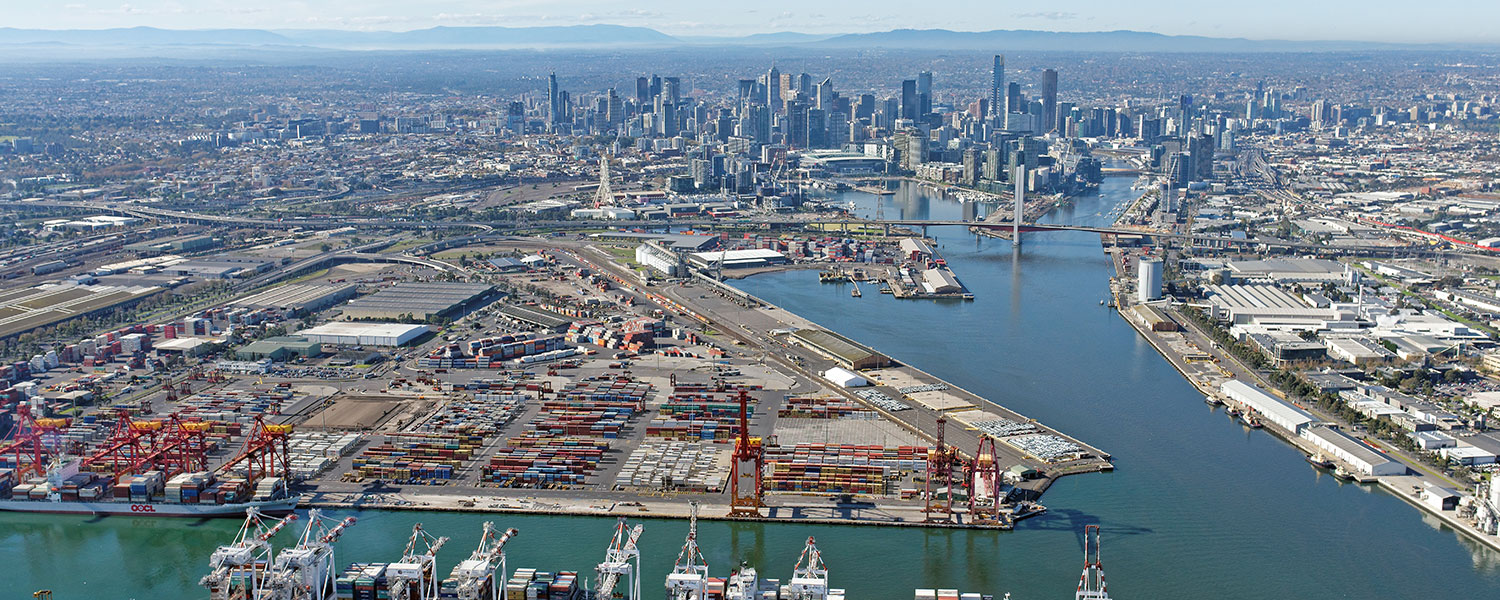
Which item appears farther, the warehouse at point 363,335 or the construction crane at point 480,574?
the warehouse at point 363,335

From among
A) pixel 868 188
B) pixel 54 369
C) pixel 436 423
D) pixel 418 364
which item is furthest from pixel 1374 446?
pixel 868 188

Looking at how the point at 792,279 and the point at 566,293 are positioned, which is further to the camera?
the point at 792,279

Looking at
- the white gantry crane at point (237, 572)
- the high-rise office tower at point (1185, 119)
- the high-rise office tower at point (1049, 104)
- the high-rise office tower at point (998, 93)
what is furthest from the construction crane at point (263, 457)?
the high-rise office tower at point (998, 93)

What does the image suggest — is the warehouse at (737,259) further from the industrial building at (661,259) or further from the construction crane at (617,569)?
the construction crane at (617,569)

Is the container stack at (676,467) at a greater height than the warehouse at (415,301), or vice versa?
the warehouse at (415,301)

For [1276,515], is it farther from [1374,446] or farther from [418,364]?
[418,364]

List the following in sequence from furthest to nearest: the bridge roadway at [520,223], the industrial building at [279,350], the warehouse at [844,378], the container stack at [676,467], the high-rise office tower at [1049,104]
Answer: the high-rise office tower at [1049,104], the bridge roadway at [520,223], the industrial building at [279,350], the warehouse at [844,378], the container stack at [676,467]

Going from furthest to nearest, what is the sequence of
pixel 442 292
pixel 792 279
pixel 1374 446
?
pixel 792 279
pixel 442 292
pixel 1374 446
